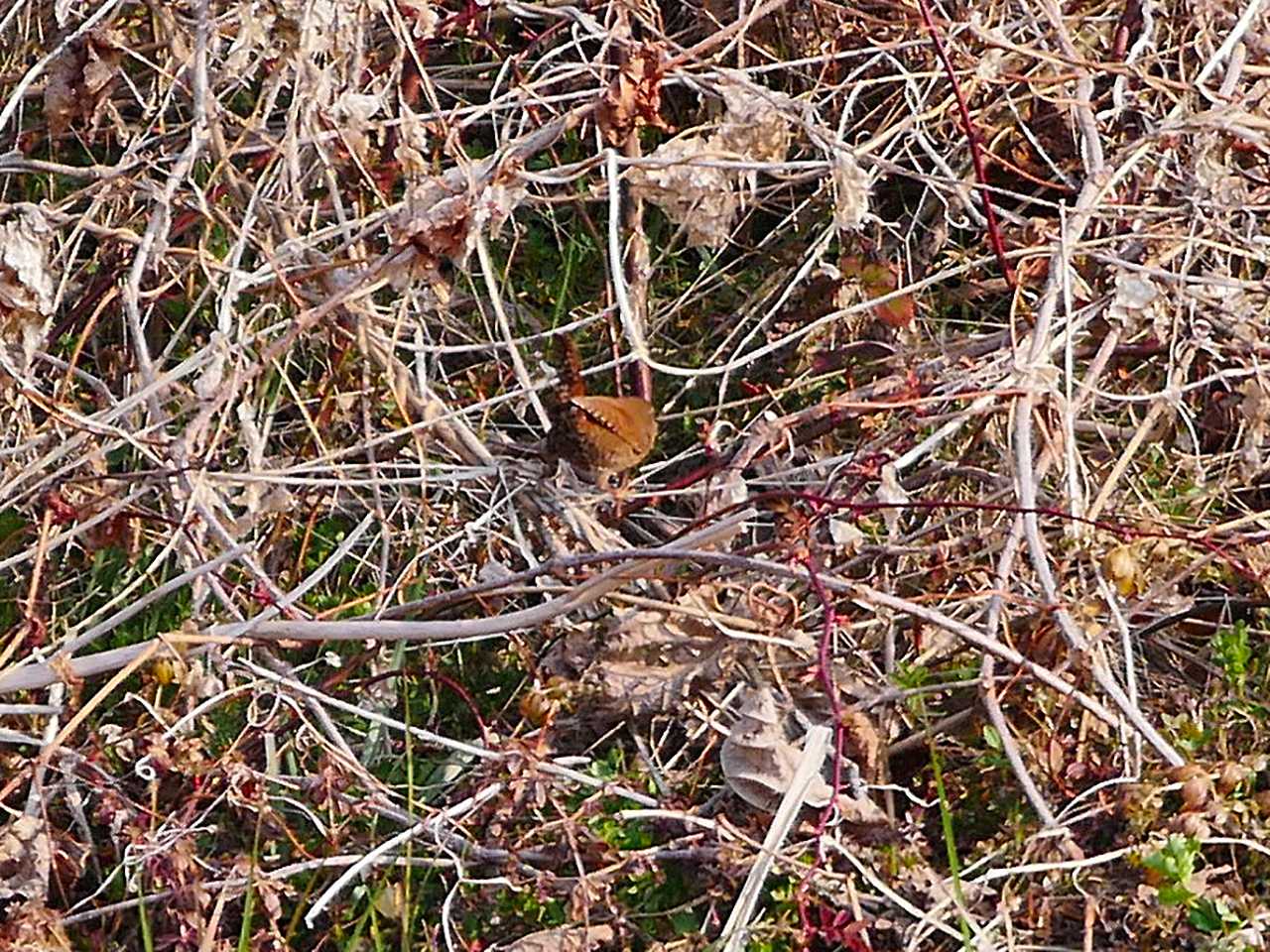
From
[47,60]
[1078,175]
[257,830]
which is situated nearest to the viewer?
[257,830]

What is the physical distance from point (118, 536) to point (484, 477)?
513 mm

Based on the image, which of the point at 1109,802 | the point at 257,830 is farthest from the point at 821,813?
the point at 257,830

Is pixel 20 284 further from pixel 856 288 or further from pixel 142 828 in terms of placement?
pixel 856 288

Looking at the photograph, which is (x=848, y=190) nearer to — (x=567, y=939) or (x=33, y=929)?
(x=567, y=939)

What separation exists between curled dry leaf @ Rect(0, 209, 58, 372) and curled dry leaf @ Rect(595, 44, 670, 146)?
74cm

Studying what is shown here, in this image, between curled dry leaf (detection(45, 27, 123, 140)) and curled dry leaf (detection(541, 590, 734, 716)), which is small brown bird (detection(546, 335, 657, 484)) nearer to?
curled dry leaf (detection(541, 590, 734, 716))

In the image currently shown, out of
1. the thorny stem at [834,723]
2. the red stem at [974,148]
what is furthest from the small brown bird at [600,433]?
the red stem at [974,148]

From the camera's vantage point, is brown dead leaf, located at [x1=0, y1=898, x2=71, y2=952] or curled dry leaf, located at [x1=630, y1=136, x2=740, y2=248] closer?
brown dead leaf, located at [x1=0, y1=898, x2=71, y2=952]

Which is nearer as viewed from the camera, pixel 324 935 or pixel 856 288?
pixel 324 935

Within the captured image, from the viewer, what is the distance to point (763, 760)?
7.04 feet

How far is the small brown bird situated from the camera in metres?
2.33

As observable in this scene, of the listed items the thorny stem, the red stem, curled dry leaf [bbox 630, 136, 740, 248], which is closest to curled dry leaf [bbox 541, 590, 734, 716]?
the thorny stem

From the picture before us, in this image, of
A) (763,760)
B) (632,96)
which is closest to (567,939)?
(763,760)

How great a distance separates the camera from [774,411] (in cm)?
265
